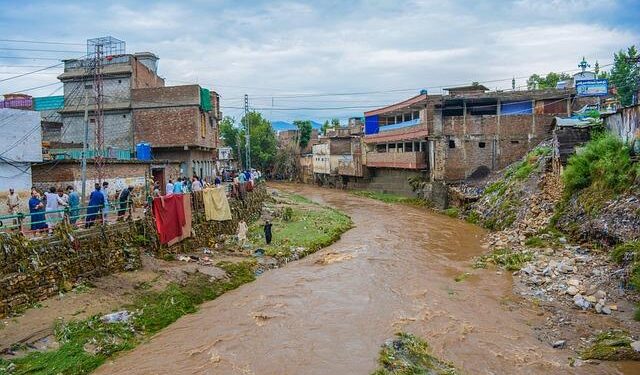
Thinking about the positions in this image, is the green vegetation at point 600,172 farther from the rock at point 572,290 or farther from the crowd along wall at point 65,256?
the crowd along wall at point 65,256

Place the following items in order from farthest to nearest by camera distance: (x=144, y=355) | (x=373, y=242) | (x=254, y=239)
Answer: (x=373, y=242) < (x=254, y=239) < (x=144, y=355)

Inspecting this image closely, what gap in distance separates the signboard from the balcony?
10.9 metres

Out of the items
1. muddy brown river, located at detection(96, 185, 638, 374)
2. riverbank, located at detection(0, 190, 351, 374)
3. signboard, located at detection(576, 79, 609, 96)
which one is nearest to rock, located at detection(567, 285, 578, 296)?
muddy brown river, located at detection(96, 185, 638, 374)

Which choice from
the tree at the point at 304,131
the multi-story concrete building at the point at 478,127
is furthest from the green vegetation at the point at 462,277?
the tree at the point at 304,131

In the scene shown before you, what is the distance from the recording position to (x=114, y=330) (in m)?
10.9

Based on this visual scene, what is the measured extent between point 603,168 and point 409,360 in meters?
13.0

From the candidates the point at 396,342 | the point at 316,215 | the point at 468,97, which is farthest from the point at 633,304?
the point at 468,97

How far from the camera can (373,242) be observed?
72.7 feet

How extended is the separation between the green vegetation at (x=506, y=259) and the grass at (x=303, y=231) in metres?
6.68

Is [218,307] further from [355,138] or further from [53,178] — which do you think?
[355,138]

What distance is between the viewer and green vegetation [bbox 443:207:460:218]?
97.5 feet

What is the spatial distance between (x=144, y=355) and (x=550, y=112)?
31.5m

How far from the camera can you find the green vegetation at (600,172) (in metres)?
17.2

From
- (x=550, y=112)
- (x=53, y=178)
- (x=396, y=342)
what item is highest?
(x=550, y=112)
